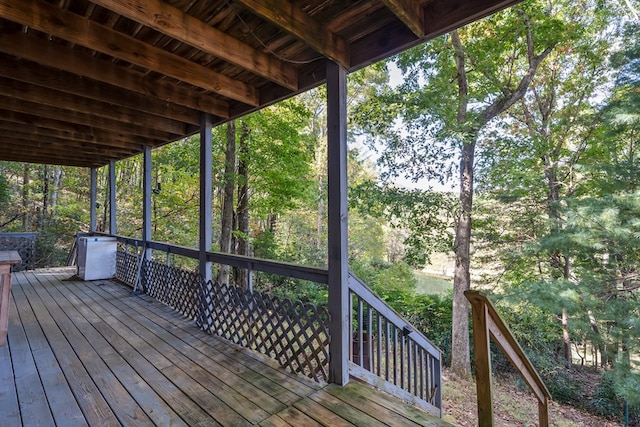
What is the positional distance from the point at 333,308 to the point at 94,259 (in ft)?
19.2

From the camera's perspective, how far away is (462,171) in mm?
7320

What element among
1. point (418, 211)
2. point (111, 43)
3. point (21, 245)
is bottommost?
point (21, 245)

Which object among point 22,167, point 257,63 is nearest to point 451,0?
point 257,63

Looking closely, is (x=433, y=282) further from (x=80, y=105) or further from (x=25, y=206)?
(x=25, y=206)

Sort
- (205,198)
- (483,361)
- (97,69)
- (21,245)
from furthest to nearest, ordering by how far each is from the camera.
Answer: (21,245), (205,198), (97,69), (483,361)

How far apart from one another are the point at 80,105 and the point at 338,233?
342cm

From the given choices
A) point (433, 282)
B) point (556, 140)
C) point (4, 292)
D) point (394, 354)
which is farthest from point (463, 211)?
point (433, 282)

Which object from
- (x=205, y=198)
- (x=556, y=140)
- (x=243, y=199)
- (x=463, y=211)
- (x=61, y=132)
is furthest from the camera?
(x=243, y=199)

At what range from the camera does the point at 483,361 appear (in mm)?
1456

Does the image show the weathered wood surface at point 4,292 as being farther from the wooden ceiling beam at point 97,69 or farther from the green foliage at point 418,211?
the green foliage at point 418,211

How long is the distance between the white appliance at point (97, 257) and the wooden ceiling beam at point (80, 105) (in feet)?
9.42

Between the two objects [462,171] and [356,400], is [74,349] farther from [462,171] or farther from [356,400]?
[462,171]

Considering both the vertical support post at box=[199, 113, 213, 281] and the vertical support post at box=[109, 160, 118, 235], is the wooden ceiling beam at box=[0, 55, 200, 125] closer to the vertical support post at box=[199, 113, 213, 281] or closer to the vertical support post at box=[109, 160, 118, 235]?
the vertical support post at box=[199, 113, 213, 281]

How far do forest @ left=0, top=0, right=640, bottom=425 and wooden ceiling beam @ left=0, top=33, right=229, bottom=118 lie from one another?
2.89 m
